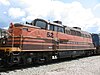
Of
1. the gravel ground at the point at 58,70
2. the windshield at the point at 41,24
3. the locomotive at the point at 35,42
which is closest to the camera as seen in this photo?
the gravel ground at the point at 58,70

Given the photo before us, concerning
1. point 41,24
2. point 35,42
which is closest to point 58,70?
point 35,42

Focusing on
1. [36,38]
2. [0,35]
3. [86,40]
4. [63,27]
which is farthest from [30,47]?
[86,40]

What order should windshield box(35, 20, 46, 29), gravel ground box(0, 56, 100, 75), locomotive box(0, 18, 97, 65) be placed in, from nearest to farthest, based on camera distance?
1. gravel ground box(0, 56, 100, 75)
2. locomotive box(0, 18, 97, 65)
3. windshield box(35, 20, 46, 29)

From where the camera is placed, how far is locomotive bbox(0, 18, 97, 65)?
1466 cm

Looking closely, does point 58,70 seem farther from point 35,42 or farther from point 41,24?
point 41,24

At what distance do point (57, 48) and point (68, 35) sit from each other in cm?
283

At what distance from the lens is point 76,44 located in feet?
80.5

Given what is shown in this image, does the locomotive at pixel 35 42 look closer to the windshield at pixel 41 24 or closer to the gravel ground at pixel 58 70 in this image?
the windshield at pixel 41 24

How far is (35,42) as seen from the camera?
53.7ft

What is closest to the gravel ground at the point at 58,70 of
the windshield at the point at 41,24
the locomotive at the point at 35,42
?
the locomotive at the point at 35,42

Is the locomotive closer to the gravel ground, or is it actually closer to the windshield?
the windshield

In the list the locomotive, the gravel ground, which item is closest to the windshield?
the locomotive

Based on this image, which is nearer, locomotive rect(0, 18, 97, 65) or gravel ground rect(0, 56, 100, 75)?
gravel ground rect(0, 56, 100, 75)

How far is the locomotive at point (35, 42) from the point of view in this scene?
48.1 ft
